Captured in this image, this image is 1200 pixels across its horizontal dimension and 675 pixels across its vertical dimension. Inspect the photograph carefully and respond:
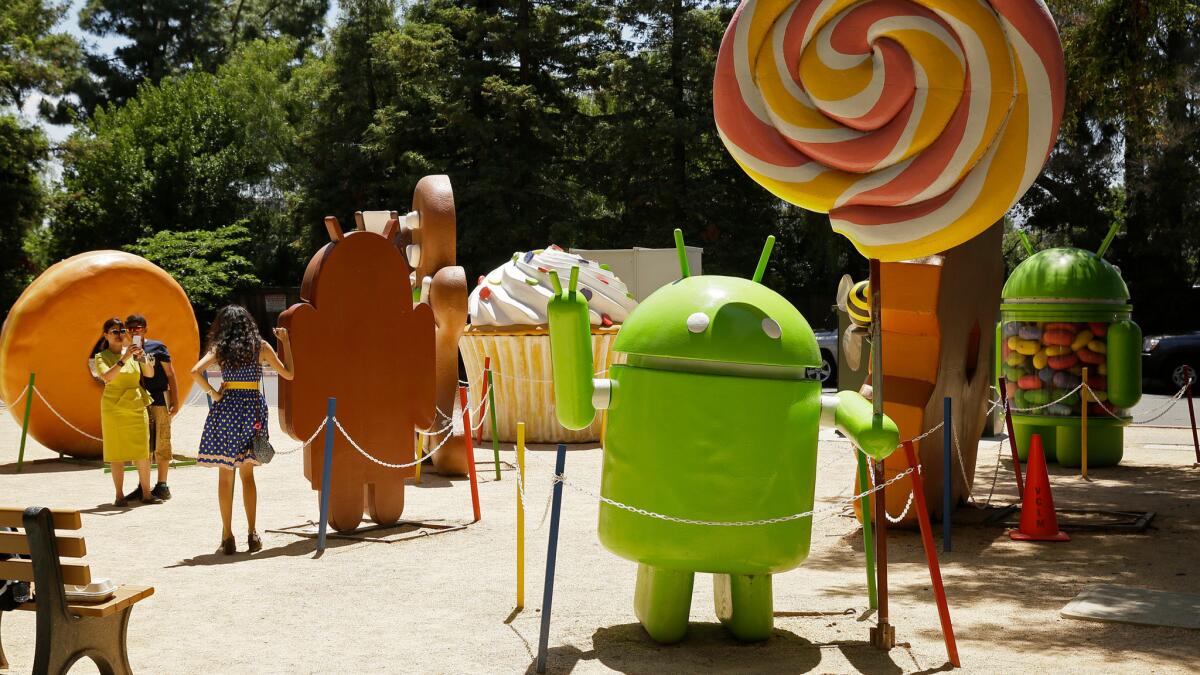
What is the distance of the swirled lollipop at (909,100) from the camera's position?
4816 millimetres

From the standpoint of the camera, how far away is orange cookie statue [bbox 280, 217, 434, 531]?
8180 millimetres

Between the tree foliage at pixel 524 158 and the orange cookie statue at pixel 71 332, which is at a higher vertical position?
the tree foliage at pixel 524 158

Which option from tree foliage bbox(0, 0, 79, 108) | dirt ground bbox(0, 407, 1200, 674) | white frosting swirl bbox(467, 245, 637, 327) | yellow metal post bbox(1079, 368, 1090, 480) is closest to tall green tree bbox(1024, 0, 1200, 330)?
yellow metal post bbox(1079, 368, 1090, 480)

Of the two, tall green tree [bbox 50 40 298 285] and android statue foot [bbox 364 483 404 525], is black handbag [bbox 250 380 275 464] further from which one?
tall green tree [bbox 50 40 298 285]

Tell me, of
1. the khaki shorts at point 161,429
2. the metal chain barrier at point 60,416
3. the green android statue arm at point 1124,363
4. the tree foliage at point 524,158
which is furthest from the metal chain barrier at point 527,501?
the tree foliage at point 524,158

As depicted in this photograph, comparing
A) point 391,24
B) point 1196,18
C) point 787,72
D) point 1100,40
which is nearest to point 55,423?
point 787,72

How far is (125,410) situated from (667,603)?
6.10 m

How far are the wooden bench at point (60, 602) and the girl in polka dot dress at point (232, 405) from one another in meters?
2.87

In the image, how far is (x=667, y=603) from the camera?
210 inches

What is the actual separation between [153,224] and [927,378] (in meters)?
33.4

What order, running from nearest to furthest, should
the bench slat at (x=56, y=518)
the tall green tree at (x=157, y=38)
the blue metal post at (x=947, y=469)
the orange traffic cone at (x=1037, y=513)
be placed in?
the bench slat at (x=56, y=518) → the blue metal post at (x=947, y=469) → the orange traffic cone at (x=1037, y=513) → the tall green tree at (x=157, y=38)

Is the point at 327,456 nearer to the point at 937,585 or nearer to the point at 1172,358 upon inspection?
the point at 937,585

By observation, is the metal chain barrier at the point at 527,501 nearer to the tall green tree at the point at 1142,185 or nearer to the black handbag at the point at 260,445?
the black handbag at the point at 260,445

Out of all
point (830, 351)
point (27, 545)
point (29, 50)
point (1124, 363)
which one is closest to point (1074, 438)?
point (1124, 363)
